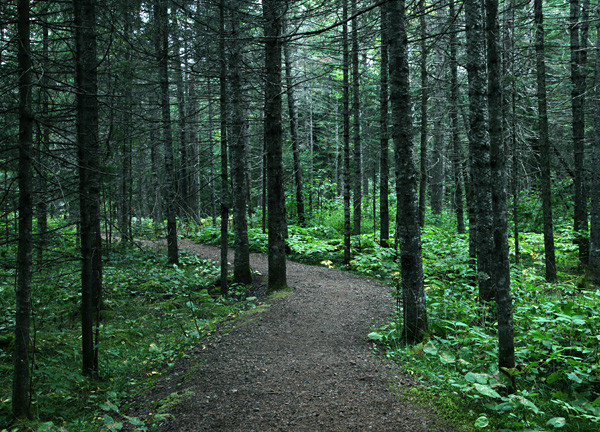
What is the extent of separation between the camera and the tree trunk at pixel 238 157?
10008 mm

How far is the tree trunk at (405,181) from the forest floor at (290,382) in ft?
3.06

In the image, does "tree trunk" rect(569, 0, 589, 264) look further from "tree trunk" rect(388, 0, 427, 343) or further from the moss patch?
the moss patch

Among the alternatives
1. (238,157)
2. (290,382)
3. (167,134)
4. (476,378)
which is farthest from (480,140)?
(167,134)

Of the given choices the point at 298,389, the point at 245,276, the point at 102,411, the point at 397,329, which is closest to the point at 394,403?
the point at 298,389

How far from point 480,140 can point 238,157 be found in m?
6.22

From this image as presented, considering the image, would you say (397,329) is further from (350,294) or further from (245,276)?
(245,276)

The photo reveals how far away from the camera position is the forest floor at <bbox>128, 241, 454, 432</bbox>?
4.21 meters

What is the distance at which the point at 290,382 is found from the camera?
5.10m

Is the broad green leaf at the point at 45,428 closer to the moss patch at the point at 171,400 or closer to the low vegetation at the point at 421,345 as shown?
the low vegetation at the point at 421,345

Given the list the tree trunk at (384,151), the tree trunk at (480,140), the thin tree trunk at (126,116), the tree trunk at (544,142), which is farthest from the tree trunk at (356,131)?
the thin tree trunk at (126,116)

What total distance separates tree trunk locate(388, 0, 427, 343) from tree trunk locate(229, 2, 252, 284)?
15.7ft

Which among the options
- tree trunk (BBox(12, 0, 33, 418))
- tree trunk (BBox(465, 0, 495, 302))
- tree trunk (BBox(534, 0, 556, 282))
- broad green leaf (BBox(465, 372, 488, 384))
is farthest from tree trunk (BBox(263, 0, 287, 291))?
tree trunk (BBox(534, 0, 556, 282))

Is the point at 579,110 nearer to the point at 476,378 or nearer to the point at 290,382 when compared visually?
the point at 476,378

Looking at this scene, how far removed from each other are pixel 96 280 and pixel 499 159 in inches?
277
